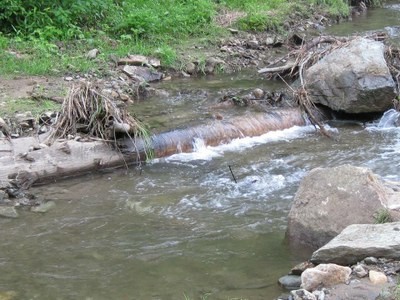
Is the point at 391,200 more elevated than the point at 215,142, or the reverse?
the point at 391,200

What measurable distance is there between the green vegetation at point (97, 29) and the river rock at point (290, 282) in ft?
21.4

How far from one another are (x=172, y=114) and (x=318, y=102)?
2202 millimetres

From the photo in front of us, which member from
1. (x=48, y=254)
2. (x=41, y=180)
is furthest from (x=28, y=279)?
(x=41, y=180)

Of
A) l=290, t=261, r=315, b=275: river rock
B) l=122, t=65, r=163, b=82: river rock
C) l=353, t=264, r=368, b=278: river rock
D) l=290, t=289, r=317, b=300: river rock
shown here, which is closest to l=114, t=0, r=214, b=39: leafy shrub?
l=122, t=65, r=163, b=82: river rock

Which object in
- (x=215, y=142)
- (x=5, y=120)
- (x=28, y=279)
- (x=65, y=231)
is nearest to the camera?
(x=28, y=279)

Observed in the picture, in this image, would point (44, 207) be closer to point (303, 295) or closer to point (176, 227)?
point (176, 227)

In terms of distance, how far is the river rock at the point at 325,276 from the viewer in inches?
165

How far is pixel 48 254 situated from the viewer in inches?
218

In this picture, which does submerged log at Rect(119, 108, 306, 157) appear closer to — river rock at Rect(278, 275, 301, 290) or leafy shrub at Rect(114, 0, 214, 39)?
river rock at Rect(278, 275, 301, 290)

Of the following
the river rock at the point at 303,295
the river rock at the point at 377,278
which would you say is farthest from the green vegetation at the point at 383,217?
the river rock at the point at 303,295

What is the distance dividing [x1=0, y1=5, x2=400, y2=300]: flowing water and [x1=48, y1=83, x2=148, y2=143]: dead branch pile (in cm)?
54

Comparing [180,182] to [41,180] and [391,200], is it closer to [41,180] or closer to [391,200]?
[41,180]

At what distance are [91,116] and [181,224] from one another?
2252mm

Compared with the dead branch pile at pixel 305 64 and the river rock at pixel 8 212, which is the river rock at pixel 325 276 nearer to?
the river rock at pixel 8 212
